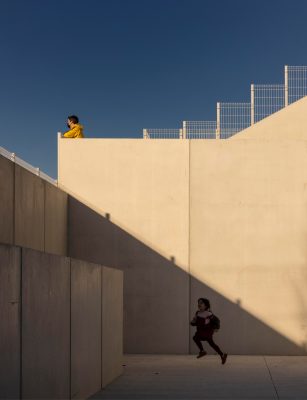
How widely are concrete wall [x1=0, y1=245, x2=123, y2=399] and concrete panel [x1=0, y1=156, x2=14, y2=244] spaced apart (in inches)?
70.1

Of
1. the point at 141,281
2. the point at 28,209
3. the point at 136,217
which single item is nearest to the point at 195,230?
the point at 136,217

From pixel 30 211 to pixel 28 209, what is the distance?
0.15 meters

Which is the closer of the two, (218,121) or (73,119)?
(73,119)

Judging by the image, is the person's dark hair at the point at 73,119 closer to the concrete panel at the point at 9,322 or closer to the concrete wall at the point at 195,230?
the concrete wall at the point at 195,230

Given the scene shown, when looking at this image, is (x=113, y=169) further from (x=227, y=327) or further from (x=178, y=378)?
(x=178, y=378)

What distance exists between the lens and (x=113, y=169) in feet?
50.4

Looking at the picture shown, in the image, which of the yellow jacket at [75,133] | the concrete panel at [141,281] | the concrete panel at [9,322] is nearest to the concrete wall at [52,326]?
the concrete panel at [9,322]

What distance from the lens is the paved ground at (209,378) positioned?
9406mm

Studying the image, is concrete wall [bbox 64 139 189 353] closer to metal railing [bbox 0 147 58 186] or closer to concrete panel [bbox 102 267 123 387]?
metal railing [bbox 0 147 58 186]

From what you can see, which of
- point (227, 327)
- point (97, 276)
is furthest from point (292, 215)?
point (97, 276)

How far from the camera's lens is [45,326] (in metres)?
6.22

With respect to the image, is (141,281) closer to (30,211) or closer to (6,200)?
(30,211)

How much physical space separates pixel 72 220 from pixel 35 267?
372 inches

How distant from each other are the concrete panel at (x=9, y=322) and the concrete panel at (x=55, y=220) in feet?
25.2
